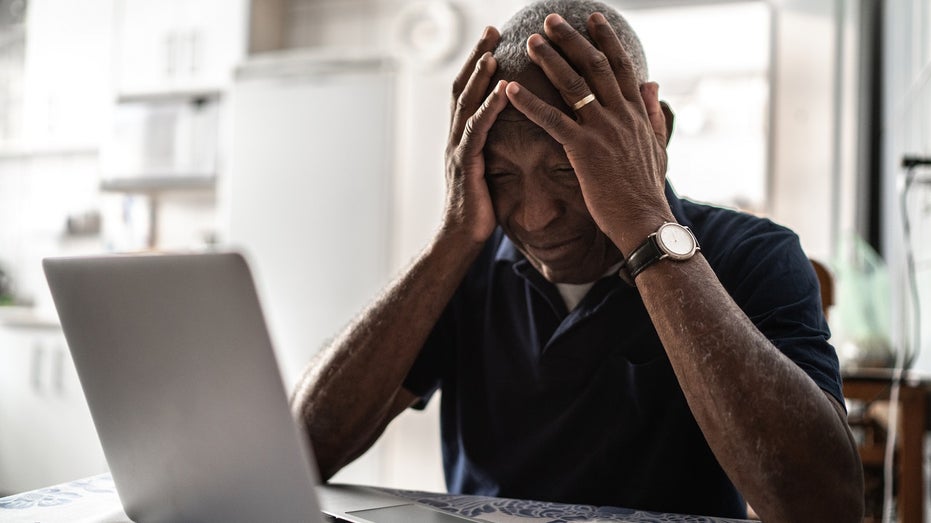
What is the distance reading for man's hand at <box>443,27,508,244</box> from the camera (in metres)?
0.90

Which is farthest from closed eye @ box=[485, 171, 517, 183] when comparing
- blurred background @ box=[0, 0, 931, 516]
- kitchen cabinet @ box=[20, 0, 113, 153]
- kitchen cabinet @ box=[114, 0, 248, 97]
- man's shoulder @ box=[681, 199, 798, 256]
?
kitchen cabinet @ box=[20, 0, 113, 153]

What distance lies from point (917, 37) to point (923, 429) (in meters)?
0.94

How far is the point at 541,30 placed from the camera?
2.96ft

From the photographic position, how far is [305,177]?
3043mm

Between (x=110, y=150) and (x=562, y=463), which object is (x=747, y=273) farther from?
(x=110, y=150)

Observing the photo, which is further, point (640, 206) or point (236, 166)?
point (236, 166)

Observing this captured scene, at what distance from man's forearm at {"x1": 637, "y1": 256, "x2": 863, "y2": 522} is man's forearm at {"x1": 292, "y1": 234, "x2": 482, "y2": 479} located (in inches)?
12.8

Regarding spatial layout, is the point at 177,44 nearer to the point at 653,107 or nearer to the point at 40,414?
the point at 40,414

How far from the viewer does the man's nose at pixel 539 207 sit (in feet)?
2.95

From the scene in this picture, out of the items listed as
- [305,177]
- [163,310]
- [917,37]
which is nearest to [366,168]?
[305,177]

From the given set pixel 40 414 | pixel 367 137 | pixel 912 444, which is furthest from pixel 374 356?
pixel 40 414

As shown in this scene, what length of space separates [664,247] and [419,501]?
1.19ft

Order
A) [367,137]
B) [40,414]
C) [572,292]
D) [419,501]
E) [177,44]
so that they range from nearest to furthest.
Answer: [419,501], [572,292], [367,137], [40,414], [177,44]

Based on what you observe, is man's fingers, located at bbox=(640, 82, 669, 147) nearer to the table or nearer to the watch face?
the watch face
